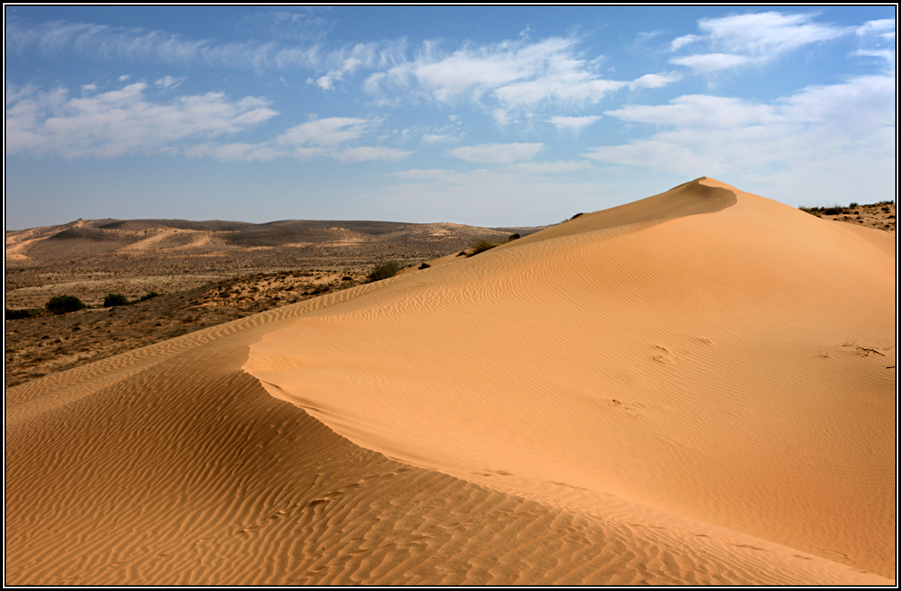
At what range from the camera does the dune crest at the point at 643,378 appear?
6910mm

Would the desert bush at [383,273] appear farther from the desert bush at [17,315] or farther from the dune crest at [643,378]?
the desert bush at [17,315]

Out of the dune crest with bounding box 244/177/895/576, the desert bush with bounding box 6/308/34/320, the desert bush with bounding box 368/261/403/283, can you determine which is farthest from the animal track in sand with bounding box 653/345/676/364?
the desert bush with bounding box 6/308/34/320

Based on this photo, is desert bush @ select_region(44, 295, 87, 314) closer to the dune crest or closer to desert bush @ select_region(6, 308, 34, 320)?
desert bush @ select_region(6, 308, 34, 320)

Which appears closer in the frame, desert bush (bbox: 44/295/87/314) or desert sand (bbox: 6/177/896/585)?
desert sand (bbox: 6/177/896/585)

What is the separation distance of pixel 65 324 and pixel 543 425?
66.1 ft

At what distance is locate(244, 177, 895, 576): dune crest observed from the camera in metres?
6.91

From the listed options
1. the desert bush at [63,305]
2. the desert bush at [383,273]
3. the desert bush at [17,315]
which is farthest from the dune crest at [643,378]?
the desert bush at [63,305]

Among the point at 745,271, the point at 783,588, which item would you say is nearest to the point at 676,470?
the point at 783,588

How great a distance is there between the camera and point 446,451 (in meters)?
6.80

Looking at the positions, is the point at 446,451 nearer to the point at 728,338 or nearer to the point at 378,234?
the point at 728,338

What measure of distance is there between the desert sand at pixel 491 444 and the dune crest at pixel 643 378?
0.06 m

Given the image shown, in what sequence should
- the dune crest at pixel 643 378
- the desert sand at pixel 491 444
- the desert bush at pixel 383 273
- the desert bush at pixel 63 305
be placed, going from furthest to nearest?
the desert bush at pixel 383 273
the desert bush at pixel 63 305
the dune crest at pixel 643 378
the desert sand at pixel 491 444

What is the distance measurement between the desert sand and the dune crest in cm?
6

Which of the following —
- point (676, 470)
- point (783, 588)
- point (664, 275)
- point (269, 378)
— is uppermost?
point (664, 275)
